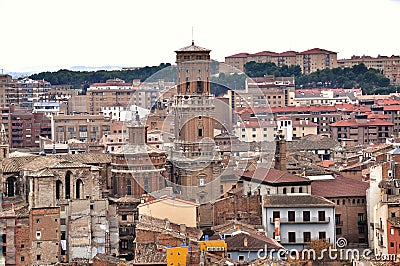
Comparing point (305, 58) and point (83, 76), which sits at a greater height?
point (305, 58)

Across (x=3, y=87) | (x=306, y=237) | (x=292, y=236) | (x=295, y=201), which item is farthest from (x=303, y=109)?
(x=292, y=236)

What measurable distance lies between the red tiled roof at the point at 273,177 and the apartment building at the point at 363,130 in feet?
89.1

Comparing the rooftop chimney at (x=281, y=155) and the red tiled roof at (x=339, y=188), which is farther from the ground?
the rooftop chimney at (x=281, y=155)

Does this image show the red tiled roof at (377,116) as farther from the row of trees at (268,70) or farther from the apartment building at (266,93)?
the row of trees at (268,70)

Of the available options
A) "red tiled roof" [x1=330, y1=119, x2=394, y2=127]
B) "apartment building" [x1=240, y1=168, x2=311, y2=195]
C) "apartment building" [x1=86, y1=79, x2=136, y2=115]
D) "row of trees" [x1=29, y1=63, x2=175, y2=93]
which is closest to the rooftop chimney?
"apartment building" [x1=240, y1=168, x2=311, y2=195]

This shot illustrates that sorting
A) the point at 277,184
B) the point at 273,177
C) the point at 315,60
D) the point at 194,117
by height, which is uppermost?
the point at 315,60

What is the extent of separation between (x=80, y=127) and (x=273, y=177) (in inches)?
1316

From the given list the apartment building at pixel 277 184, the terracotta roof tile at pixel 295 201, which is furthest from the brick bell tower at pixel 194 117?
the terracotta roof tile at pixel 295 201

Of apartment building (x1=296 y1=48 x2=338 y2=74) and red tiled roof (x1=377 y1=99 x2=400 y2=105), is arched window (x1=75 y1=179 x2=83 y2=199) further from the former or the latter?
apartment building (x1=296 y1=48 x2=338 y2=74)

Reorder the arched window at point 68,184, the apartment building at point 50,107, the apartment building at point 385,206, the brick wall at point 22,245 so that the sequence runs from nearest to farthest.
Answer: the apartment building at point 385,206, the brick wall at point 22,245, the arched window at point 68,184, the apartment building at point 50,107

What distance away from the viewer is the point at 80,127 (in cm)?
6712

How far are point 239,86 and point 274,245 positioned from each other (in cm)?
4429

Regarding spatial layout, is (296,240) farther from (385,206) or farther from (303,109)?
(303,109)

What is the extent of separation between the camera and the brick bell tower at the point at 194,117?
4044 cm
